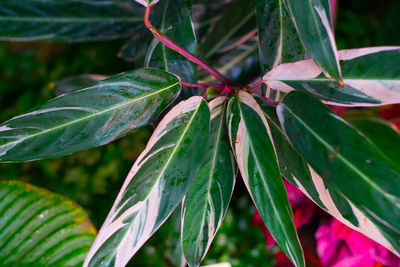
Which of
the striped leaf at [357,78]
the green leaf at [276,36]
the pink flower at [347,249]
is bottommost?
the pink flower at [347,249]

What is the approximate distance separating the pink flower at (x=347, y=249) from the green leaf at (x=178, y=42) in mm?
441

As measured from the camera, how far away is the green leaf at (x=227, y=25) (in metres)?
0.86

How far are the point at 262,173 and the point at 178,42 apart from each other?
0.29m

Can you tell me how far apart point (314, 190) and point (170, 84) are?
29 cm

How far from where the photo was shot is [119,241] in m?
0.49

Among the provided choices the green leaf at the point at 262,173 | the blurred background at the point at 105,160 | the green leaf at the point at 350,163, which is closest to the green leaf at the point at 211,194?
the green leaf at the point at 262,173

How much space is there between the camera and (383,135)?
2.54ft

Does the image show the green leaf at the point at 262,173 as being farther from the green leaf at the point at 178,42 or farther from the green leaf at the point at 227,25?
the green leaf at the point at 227,25

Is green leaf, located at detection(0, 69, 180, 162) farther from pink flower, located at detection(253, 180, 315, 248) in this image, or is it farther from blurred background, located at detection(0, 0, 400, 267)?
blurred background, located at detection(0, 0, 400, 267)

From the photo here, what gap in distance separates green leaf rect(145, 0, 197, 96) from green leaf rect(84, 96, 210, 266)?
→ 15 centimetres

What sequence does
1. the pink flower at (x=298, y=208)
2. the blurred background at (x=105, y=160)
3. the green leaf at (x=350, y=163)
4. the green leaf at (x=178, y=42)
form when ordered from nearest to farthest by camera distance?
the green leaf at (x=350, y=163) < the green leaf at (x=178, y=42) < the pink flower at (x=298, y=208) < the blurred background at (x=105, y=160)

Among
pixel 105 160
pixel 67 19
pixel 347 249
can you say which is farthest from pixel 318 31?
pixel 105 160

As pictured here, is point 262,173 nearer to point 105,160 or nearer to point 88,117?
point 88,117

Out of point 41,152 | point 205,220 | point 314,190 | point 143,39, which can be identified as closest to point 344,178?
point 314,190
